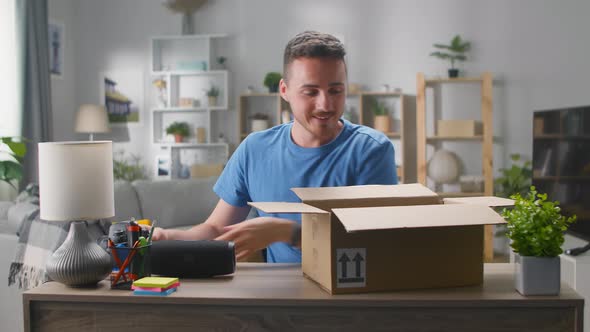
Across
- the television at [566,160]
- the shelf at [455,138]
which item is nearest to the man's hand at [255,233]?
the television at [566,160]

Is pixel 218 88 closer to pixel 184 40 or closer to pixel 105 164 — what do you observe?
pixel 184 40

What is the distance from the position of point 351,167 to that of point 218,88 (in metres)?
4.99

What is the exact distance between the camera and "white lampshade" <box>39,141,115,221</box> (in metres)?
1.58

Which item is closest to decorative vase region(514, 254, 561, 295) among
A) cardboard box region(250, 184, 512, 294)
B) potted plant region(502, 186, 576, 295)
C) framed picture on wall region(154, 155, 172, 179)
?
potted plant region(502, 186, 576, 295)

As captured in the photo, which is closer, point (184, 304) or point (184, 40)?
point (184, 304)

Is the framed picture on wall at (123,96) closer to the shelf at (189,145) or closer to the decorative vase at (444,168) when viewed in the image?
the shelf at (189,145)

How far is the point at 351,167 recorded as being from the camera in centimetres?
181

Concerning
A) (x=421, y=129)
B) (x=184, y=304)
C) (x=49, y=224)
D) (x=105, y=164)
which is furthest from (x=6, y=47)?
(x=184, y=304)

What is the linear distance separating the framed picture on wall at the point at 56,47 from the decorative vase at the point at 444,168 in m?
3.80

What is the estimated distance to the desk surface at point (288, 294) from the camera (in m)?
1.28

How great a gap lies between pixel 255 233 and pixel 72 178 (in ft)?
1.53

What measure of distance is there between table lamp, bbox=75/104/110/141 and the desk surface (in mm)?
5038

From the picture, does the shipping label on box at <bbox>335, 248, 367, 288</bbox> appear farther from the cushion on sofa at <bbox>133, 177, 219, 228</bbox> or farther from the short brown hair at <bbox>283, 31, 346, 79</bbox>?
the cushion on sofa at <bbox>133, 177, 219, 228</bbox>

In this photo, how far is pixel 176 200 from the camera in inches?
210
